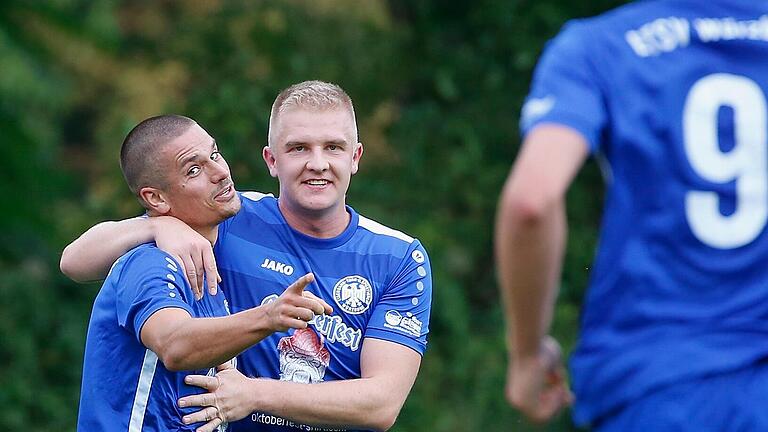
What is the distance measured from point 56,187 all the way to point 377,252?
21.9 ft

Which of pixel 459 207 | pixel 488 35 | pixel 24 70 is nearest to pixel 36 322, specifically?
pixel 24 70

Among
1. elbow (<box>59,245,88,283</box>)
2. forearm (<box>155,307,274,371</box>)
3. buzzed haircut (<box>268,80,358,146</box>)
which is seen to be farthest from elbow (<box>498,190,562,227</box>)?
elbow (<box>59,245,88,283</box>)

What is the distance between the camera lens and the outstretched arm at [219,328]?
134 inches

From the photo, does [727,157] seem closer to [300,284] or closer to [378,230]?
[300,284]

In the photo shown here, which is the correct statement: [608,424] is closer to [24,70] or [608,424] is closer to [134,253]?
[134,253]

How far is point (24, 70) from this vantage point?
12047 millimetres

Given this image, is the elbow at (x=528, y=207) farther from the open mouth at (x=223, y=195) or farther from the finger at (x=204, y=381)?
the open mouth at (x=223, y=195)

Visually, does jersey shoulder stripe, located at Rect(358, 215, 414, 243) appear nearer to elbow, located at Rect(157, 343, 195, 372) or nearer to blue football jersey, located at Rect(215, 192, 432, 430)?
blue football jersey, located at Rect(215, 192, 432, 430)

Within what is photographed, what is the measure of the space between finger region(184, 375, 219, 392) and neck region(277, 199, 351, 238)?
2.41 feet

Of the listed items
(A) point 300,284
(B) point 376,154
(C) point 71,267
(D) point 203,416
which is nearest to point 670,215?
(A) point 300,284

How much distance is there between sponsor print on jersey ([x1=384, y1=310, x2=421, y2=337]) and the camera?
418 cm

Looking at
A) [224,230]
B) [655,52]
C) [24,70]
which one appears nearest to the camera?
[655,52]

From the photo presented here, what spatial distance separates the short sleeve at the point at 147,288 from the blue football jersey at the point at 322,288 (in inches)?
14.4

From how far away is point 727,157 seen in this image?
109 inches
